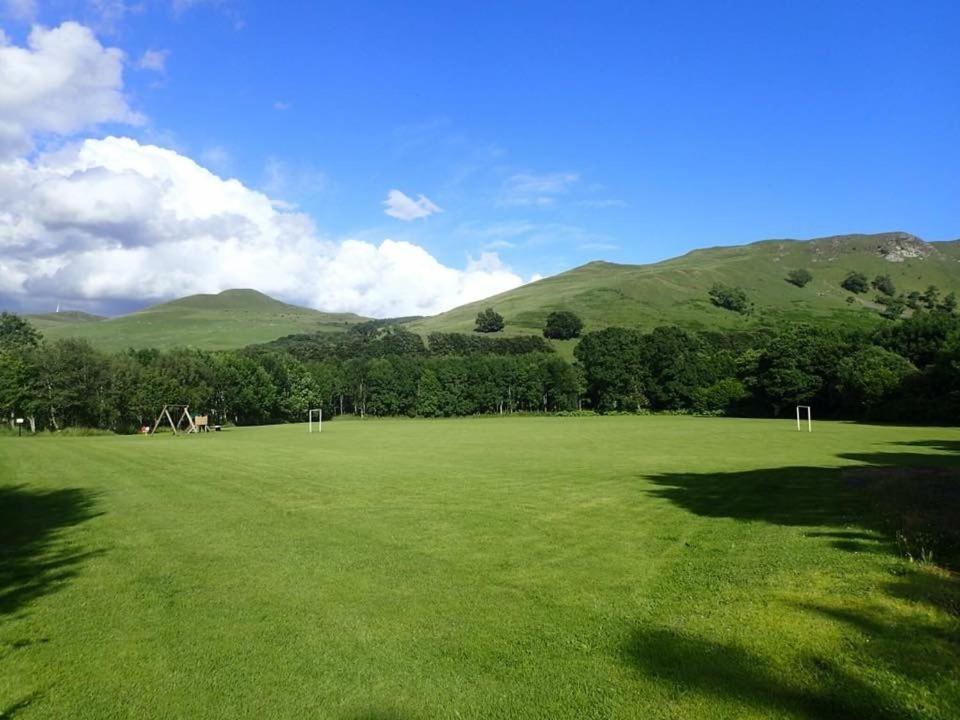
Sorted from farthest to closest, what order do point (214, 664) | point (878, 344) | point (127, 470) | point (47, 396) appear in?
1. point (878, 344)
2. point (47, 396)
3. point (127, 470)
4. point (214, 664)

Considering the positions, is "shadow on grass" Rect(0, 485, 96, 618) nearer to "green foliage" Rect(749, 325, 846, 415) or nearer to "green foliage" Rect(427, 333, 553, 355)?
"green foliage" Rect(749, 325, 846, 415)

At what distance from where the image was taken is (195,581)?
11.2 metres

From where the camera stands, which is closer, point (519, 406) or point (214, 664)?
point (214, 664)

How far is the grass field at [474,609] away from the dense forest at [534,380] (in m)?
80.9

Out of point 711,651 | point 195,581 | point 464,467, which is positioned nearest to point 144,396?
point 464,467

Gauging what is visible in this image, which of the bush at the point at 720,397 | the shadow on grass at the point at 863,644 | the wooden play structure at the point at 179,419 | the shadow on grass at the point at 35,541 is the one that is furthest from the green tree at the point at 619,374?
the shadow on grass at the point at 35,541

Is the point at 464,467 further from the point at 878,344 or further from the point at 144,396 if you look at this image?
the point at 878,344

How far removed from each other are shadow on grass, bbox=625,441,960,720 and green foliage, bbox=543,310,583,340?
176800 millimetres

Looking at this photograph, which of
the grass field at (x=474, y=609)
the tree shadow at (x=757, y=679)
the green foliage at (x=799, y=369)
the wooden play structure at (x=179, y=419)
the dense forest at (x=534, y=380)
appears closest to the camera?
the tree shadow at (x=757, y=679)

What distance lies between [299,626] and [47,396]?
97.7 meters

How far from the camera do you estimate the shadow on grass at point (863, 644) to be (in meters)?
6.38

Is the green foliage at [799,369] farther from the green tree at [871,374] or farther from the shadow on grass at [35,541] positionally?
→ the shadow on grass at [35,541]

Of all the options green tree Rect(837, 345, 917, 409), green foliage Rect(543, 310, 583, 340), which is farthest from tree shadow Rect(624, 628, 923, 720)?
green foliage Rect(543, 310, 583, 340)

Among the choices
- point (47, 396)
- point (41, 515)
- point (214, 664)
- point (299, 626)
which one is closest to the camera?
point (214, 664)
